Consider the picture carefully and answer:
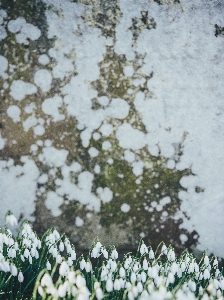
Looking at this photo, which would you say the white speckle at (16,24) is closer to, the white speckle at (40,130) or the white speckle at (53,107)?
the white speckle at (53,107)

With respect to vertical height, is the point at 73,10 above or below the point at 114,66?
above

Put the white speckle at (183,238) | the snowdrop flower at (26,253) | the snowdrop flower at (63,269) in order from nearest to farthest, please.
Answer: the snowdrop flower at (63,269), the snowdrop flower at (26,253), the white speckle at (183,238)

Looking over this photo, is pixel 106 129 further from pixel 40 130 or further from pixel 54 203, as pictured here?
pixel 54 203

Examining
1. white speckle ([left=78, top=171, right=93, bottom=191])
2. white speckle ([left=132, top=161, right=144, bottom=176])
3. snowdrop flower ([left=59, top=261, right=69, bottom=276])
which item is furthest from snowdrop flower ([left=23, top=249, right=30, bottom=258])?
white speckle ([left=132, top=161, right=144, bottom=176])

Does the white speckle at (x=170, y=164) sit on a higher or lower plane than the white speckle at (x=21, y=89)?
lower

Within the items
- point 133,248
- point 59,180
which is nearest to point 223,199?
point 133,248

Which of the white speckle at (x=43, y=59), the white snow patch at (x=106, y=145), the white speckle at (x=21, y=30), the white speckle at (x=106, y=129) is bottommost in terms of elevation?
the white snow patch at (x=106, y=145)

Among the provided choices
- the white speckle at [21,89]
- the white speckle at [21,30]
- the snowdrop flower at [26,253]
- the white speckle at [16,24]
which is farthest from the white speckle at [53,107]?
the snowdrop flower at [26,253]

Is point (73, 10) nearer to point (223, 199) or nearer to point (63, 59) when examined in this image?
point (63, 59)

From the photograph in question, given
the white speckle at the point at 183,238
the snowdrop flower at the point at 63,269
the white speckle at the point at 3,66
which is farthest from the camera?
the white speckle at the point at 183,238
